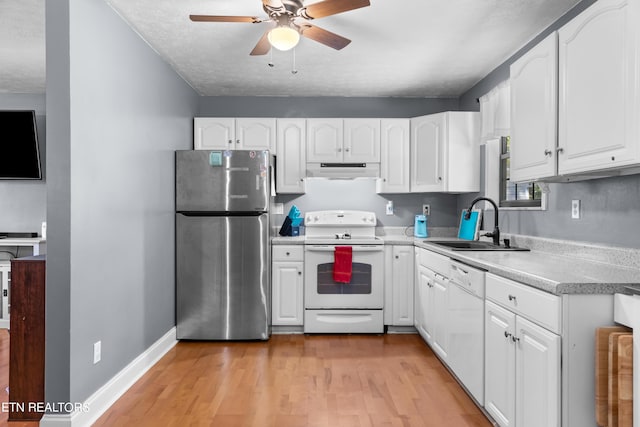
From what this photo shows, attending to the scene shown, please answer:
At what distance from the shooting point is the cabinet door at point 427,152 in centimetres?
391

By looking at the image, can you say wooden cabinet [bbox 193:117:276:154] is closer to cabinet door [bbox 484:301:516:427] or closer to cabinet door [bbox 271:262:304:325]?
cabinet door [bbox 271:262:304:325]

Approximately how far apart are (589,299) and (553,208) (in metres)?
1.35

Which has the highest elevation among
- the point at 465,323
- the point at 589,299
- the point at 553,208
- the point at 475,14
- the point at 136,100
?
the point at 475,14

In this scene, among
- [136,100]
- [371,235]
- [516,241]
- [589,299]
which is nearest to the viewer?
[589,299]

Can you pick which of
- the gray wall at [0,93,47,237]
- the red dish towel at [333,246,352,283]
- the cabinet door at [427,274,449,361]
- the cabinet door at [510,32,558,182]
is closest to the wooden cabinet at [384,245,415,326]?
the red dish towel at [333,246,352,283]

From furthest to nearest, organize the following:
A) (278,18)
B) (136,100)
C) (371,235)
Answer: (371,235), (136,100), (278,18)

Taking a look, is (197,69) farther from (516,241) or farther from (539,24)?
(516,241)

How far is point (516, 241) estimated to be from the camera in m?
3.14

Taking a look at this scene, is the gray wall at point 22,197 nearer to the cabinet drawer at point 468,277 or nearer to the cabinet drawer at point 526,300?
the cabinet drawer at point 468,277

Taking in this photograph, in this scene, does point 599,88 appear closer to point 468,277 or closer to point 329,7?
point 468,277

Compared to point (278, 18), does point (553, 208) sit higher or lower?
lower

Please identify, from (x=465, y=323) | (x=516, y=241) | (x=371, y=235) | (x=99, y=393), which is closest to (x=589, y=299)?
(x=465, y=323)

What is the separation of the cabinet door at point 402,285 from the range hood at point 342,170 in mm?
863

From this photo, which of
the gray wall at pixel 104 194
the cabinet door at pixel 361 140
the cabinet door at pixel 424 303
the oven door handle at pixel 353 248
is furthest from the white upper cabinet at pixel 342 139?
the gray wall at pixel 104 194
